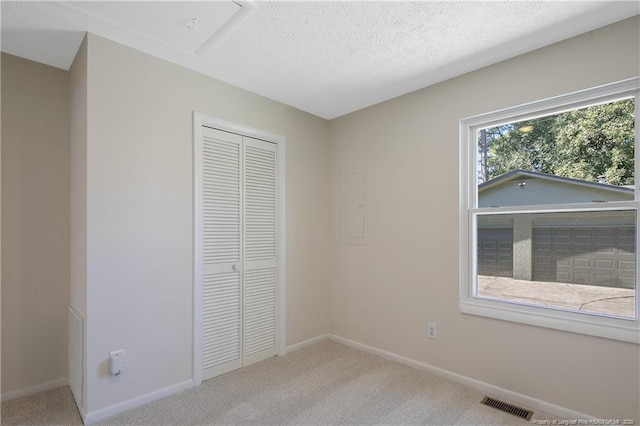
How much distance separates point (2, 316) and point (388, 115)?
3345 mm

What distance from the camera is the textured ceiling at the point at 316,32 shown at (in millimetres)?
1796

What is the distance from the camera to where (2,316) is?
7.39 feet

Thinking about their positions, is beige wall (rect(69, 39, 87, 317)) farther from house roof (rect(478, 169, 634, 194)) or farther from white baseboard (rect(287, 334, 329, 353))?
house roof (rect(478, 169, 634, 194))

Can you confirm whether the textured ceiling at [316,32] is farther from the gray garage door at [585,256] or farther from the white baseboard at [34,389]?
the white baseboard at [34,389]

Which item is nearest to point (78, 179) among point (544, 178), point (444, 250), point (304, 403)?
point (304, 403)

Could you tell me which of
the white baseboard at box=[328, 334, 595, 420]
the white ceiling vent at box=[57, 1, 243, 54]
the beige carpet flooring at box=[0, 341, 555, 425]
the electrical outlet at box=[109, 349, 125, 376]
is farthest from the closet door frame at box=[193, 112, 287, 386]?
the white baseboard at box=[328, 334, 595, 420]

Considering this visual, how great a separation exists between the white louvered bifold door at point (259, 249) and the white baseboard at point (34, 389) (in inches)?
52.5

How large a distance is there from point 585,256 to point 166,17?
9.71 ft

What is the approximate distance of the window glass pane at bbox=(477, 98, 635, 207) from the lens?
6.57ft

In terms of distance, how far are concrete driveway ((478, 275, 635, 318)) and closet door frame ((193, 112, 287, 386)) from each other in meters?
1.73

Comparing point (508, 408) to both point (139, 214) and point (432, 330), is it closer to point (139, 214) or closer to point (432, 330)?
point (432, 330)

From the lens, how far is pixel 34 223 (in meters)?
2.36

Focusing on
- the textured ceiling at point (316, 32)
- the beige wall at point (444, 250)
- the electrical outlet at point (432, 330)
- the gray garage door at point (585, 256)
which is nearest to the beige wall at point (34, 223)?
the textured ceiling at point (316, 32)

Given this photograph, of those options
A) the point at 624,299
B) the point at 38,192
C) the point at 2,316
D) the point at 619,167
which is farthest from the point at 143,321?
the point at 619,167
